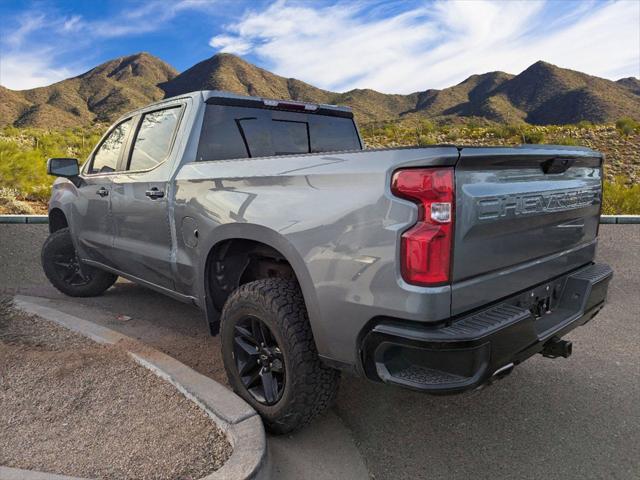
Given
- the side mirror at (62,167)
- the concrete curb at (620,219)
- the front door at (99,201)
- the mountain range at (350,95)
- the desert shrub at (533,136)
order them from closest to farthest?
the front door at (99,201) → the side mirror at (62,167) → the concrete curb at (620,219) → the desert shrub at (533,136) → the mountain range at (350,95)

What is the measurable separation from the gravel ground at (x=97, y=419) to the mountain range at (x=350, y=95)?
48497mm

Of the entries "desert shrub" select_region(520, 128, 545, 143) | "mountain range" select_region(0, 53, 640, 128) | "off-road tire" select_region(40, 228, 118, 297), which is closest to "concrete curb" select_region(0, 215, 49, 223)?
"off-road tire" select_region(40, 228, 118, 297)

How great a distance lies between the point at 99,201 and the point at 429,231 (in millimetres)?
3302

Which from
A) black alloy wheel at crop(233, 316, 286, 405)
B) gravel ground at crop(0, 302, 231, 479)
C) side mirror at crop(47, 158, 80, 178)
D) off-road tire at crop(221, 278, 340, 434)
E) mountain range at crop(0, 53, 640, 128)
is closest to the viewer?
gravel ground at crop(0, 302, 231, 479)

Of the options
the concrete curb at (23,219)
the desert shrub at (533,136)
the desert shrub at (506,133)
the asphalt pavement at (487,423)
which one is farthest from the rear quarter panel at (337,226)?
the desert shrub at (506,133)

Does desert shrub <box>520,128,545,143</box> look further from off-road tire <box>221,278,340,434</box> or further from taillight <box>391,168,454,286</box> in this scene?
taillight <box>391,168,454,286</box>

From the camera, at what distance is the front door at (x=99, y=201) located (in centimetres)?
439

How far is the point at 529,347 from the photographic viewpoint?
2.49 metres

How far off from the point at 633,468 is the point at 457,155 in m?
1.87

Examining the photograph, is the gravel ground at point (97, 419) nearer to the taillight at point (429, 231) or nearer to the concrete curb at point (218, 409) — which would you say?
the concrete curb at point (218, 409)

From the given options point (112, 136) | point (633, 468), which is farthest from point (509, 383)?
point (112, 136)

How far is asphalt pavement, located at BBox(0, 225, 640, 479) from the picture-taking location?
266 centimetres

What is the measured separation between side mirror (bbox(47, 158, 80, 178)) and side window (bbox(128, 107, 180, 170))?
793mm

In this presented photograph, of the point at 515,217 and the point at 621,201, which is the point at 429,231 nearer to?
the point at 515,217
